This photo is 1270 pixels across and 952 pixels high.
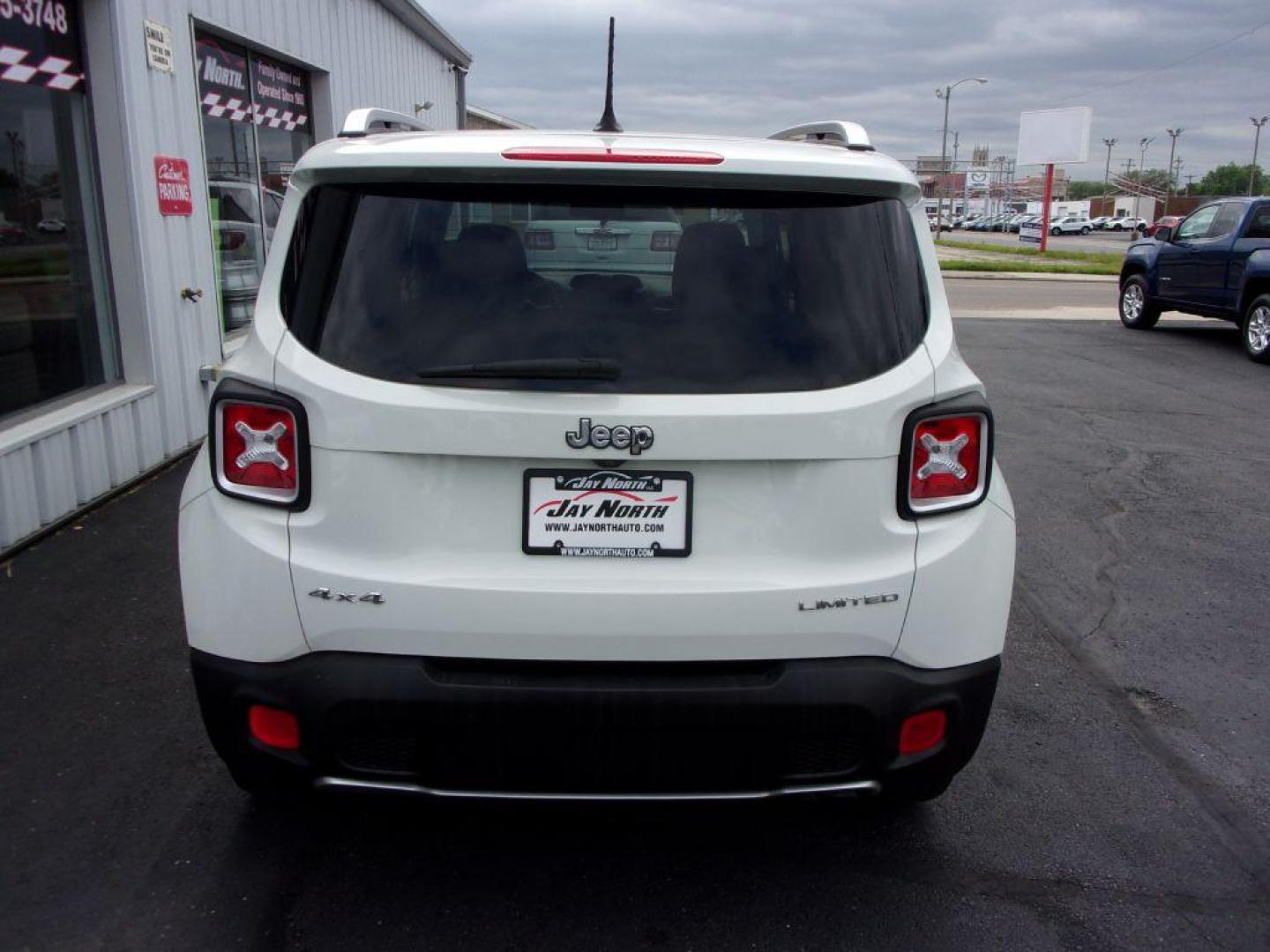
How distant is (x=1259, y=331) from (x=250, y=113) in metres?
11.3

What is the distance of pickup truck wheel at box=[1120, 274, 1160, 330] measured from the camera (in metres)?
16.2

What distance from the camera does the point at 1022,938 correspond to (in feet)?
8.87

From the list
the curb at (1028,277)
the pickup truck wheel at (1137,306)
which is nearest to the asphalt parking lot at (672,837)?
the pickup truck wheel at (1137,306)

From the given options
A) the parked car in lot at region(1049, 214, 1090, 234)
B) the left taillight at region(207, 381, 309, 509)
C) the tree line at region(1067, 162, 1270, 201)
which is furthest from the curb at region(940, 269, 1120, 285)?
the tree line at region(1067, 162, 1270, 201)

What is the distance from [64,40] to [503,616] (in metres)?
5.69

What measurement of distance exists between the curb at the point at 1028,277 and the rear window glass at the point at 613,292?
2541cm

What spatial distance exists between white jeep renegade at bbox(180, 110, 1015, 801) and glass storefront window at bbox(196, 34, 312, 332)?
6269mm

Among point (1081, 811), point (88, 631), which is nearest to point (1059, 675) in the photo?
point (1081, 811)

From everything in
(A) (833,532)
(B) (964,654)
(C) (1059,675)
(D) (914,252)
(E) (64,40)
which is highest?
(E) (64,40)

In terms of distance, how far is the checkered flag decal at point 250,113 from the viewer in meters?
8.45

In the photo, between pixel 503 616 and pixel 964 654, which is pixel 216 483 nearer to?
pixel 503 616

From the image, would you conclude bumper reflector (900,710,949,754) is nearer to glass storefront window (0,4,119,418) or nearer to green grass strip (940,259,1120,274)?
glass storefront window (0,4,119,418)

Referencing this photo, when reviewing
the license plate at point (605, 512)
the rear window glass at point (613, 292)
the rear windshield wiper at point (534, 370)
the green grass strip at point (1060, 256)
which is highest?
the rear window glass at point (613, 292)

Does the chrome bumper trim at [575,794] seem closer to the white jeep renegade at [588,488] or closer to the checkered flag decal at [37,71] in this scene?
the white jeep renegade at [588,488]
